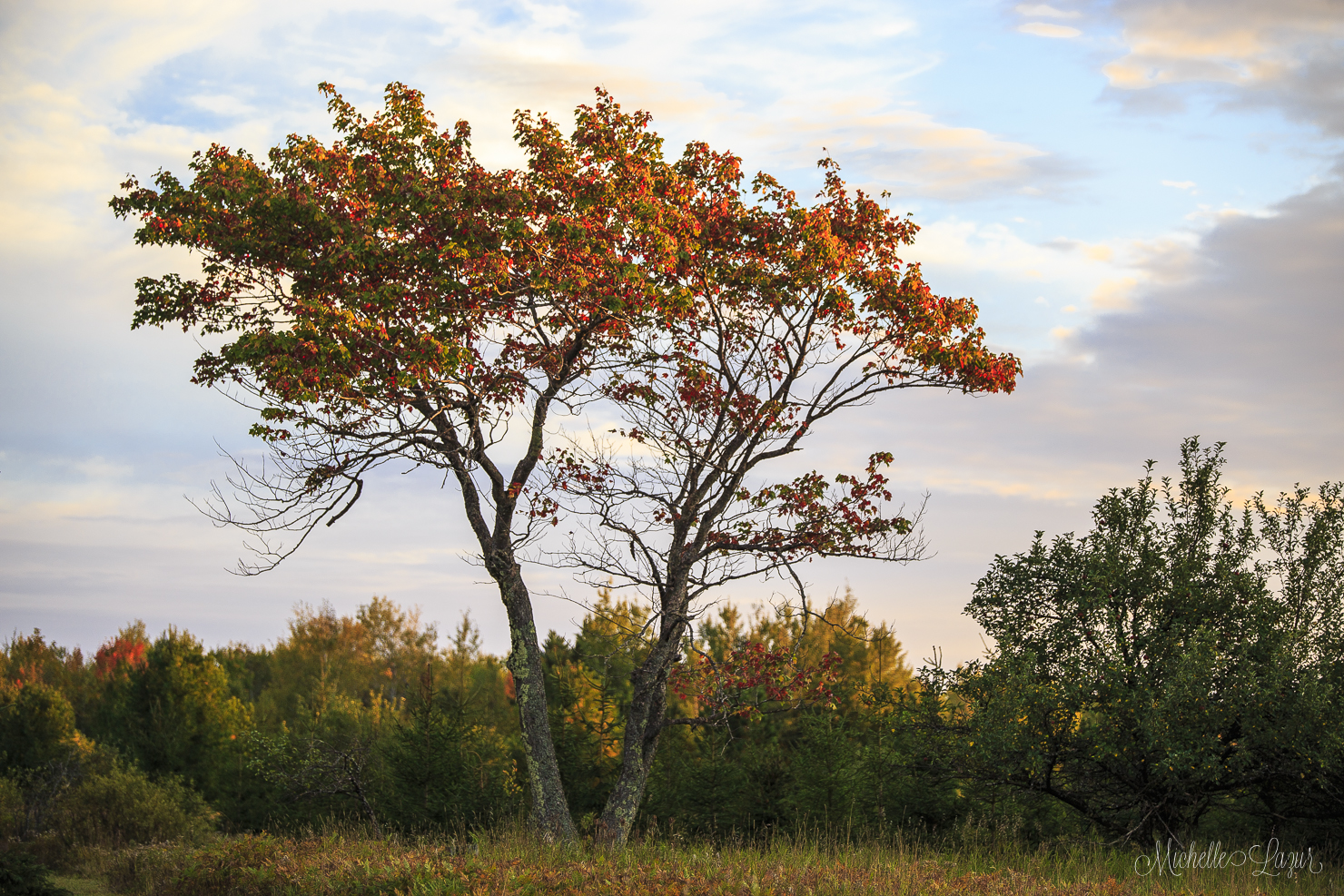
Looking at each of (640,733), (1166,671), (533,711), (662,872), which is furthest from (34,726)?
(1166,671)

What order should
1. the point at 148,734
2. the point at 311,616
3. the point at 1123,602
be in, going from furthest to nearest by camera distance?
the point at 311,616 < the point at 148,734 < the point at 1123,602

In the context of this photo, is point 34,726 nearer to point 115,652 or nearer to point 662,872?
point 115,652

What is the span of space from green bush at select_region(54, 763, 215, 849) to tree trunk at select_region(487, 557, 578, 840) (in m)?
15.0

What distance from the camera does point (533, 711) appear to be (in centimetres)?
1518

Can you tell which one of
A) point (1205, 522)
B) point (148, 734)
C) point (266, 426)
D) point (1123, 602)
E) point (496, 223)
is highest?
point (496, 223)

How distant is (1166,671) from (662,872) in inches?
322

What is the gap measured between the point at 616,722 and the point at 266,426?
13.2 metres

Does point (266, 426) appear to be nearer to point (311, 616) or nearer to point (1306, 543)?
point (1306, 543)

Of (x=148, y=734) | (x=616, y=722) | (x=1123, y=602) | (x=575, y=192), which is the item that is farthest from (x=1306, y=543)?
(x=148, y=734)

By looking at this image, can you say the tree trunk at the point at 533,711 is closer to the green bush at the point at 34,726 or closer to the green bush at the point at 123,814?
the green bush at the point at 123,814

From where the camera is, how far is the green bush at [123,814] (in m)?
25.6

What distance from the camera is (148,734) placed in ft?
102

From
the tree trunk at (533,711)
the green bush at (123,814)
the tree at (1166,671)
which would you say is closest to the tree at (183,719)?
the green bush at (123,814)

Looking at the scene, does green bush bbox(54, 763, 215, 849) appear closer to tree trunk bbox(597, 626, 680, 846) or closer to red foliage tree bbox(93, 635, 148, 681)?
tree trunk bbox(597, 626, 680, 846)
